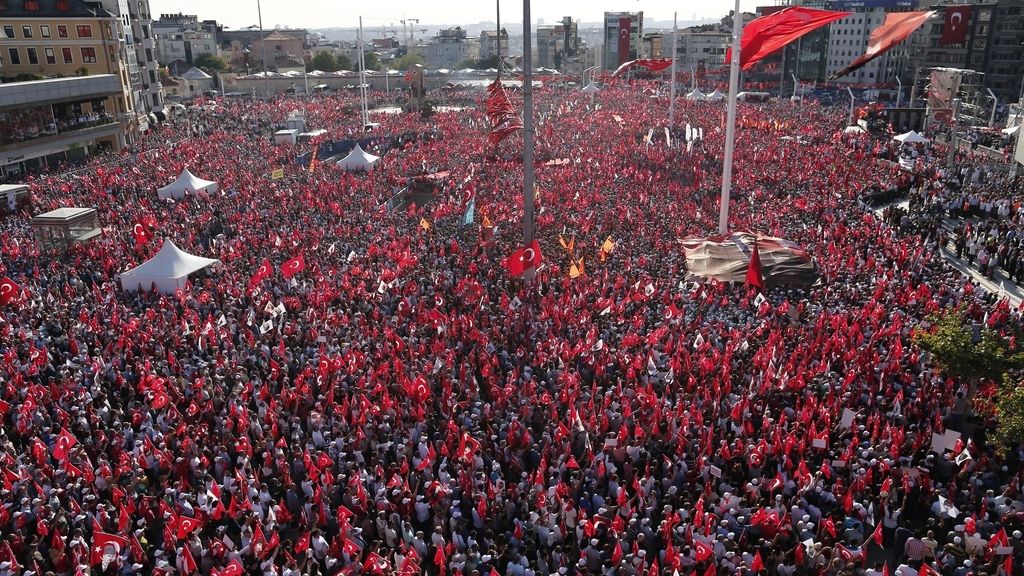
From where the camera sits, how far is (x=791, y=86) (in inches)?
3570

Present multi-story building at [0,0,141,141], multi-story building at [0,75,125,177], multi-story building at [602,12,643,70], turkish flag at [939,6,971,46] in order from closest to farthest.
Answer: multi-story building at [0,75,125,177] → multi-story building at [0,0,141,141] → turkish flag at [939,6,971,46] → multi-story building at [602,12,643,70]

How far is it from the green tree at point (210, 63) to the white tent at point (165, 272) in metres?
94.7

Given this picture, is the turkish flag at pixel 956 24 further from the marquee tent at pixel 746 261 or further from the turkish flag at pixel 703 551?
the turkish flag at pixel 703 551

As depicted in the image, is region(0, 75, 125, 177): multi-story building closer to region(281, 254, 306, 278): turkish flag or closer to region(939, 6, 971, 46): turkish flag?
region(281, 254, 306, 278): turkish flag

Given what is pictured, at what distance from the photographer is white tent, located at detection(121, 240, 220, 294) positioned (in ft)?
62.9

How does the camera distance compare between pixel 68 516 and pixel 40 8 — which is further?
pixel 40 8

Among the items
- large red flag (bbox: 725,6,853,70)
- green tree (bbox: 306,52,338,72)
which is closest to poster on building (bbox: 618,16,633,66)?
green tree (bbox: 306,52,338,72)

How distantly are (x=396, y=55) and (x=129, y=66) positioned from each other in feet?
326

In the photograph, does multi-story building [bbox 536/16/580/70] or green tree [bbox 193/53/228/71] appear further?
multi-story building [bbox 536/16/580/70]

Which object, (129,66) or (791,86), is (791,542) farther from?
(791,86)

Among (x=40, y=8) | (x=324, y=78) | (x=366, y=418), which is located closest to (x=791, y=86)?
(x=324, y=78)

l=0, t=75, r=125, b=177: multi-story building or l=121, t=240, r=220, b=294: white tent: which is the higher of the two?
l=0, t=75, r=125, b=177: multi-story building

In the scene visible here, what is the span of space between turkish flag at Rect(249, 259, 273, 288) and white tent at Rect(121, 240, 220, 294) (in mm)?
1839

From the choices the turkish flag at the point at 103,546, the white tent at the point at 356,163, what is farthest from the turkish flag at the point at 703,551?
the white tent at the point at 356,163
